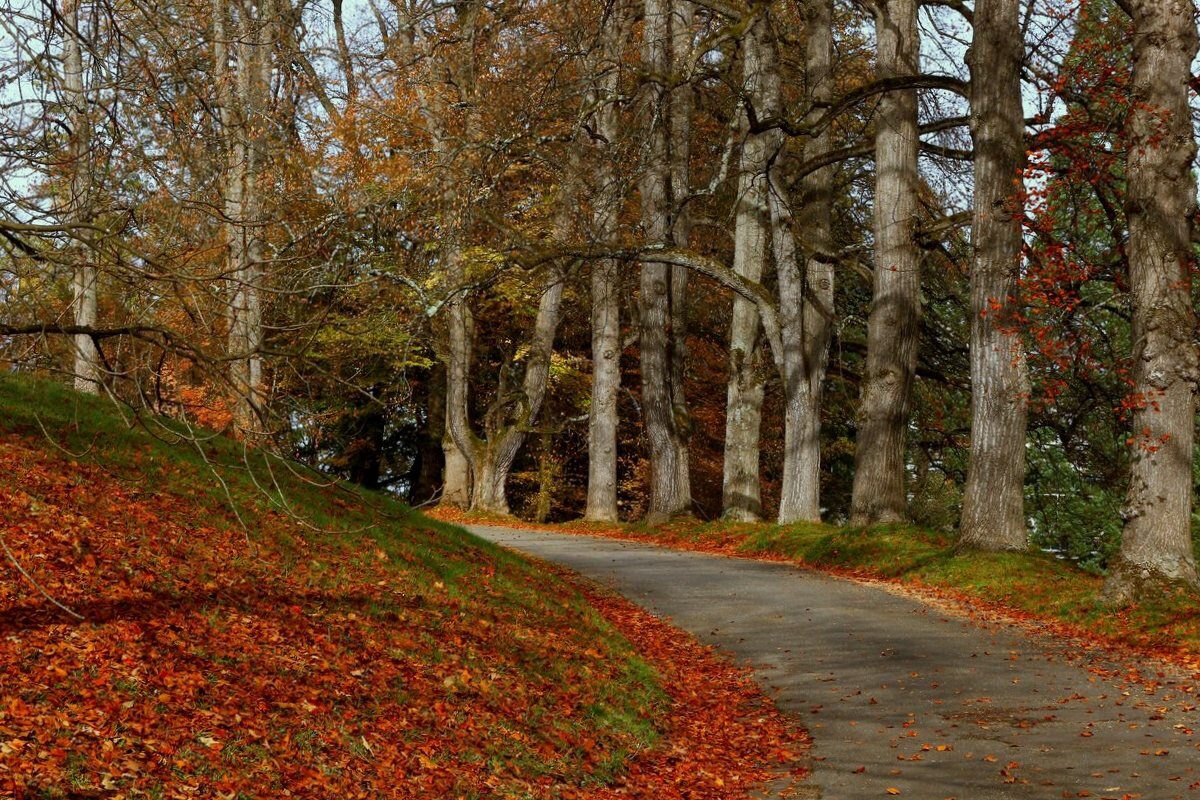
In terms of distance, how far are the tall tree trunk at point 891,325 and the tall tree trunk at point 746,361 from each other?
4004mm

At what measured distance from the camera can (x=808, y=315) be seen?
809 inches

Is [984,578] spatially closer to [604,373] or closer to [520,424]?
[604,373]

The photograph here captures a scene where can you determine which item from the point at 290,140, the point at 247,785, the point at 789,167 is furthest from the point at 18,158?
the point at 290,140

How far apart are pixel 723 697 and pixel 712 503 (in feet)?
79.5

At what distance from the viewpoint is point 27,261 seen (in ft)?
24.1

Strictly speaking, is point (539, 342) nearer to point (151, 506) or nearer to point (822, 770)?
point (151, 506)

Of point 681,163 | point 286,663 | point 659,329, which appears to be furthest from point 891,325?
point 286,663

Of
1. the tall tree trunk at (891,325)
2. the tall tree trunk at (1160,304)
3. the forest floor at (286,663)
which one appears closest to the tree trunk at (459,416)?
the tall tree trunk at (891,325)

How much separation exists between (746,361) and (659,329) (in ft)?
8.96

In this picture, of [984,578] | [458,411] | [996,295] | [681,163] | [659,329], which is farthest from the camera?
[458,411]

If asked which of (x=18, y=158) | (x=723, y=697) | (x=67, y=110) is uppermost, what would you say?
(x=67, y=110)

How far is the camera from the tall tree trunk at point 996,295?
14.9 metres

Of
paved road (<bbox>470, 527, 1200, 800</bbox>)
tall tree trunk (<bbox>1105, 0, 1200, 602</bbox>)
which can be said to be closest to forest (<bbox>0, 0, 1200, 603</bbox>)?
tall tree trunk (<bbox>1105, 0, 1200, 602</bbox>)

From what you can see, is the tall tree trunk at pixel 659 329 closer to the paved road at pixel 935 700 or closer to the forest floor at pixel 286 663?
the paved road at pixel 935 700
